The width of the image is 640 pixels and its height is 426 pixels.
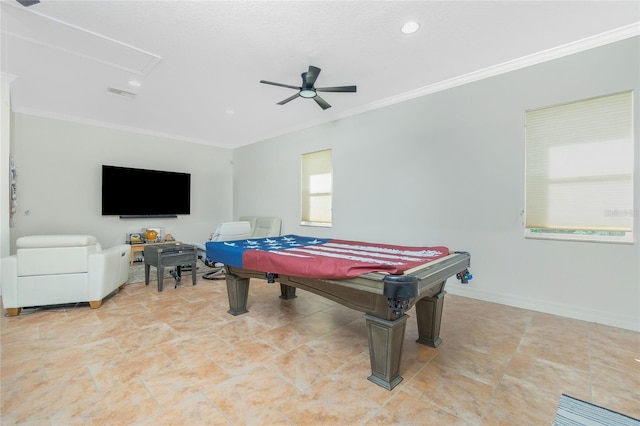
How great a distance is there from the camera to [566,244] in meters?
2.85

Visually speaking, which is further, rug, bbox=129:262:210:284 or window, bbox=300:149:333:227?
window, bbox=300:149:333:227

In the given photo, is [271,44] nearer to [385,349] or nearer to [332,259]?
[332,259]

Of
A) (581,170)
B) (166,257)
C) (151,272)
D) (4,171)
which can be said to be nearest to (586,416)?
(581,170)

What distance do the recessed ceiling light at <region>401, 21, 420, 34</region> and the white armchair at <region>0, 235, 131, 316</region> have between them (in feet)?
12.9

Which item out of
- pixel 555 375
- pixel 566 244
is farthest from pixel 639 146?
pixel 555 375

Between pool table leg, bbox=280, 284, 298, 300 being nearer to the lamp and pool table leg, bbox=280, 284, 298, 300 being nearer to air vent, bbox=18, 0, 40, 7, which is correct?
the lamp

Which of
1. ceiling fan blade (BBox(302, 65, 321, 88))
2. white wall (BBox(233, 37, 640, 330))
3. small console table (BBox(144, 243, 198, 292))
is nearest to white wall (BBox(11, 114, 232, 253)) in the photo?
small console table (BBox(144, 243, 198, 292))

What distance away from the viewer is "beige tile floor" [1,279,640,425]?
1484 millimetres

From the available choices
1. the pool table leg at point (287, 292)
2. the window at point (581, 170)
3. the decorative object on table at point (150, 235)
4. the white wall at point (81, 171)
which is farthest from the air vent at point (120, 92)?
the window at point (581, 170)

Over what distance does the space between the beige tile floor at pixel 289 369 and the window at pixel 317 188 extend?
8.33ft

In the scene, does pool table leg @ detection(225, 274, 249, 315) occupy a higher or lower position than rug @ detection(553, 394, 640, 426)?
higher

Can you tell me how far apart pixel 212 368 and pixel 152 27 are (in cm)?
299

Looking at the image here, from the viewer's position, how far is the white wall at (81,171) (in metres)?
4.66

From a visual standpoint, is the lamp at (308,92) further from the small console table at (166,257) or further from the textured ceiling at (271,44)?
the small console table at (166,257)
